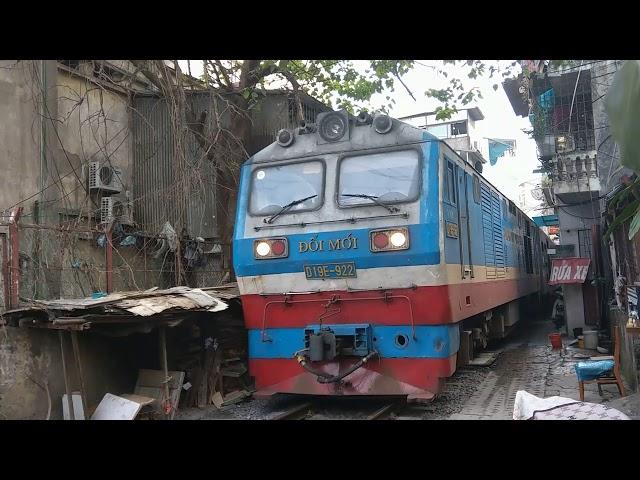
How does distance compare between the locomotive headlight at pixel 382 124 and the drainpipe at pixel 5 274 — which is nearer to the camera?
the drainpipe at pixel 5 274

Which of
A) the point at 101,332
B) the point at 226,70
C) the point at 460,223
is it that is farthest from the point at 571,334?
the point at 101,332

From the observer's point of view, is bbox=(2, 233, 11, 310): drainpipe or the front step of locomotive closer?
bbox=(2, 233, 11, 310): drainpipe

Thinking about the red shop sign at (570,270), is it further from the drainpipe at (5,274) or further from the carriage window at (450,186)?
the drainpipe at (5,274)

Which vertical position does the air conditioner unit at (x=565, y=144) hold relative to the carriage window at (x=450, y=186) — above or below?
above

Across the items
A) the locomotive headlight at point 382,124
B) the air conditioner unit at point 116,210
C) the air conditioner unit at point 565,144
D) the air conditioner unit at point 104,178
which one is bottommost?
the air conditioner unit at point 116,210

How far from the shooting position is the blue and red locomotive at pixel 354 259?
20.3ft

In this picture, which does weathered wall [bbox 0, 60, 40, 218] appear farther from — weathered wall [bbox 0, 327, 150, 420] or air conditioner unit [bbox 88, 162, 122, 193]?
weathered wall [bbox 0, 327, 150, 420]

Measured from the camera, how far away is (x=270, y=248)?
6801 mm

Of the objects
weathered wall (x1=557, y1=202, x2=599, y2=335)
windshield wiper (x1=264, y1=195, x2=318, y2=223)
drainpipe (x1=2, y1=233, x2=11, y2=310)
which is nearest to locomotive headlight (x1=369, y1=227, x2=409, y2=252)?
windshield wiper (x1=264, y1=195, x2=318, y2=223)

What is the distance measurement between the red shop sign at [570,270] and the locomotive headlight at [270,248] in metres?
8.26

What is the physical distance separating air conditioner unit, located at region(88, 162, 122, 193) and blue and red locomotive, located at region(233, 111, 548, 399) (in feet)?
16.5

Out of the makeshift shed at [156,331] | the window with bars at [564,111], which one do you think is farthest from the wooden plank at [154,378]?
the window with bars at [564,111]

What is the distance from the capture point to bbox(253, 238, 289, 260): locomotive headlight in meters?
6.71

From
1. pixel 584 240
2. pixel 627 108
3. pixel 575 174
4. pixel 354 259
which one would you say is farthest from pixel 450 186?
pixel 584 240
